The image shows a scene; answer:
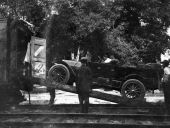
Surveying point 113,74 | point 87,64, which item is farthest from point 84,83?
point 113,74

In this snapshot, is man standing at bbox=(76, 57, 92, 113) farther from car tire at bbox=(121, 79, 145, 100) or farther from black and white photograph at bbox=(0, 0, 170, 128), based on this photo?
car tire at bbox=(121, 79, 145, 100)

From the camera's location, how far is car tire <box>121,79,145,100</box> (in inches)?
441

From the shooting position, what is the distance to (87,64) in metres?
11.5

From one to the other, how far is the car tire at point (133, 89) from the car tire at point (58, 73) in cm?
214

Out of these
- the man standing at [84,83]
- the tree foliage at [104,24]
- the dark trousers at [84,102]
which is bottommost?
the dark trousers at [84,102]

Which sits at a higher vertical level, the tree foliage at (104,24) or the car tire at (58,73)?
the tree foliage at (104,24)

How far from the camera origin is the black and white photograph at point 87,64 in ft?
27.6

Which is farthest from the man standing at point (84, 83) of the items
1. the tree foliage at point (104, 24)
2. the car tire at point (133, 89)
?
the tree foliage at point (104, 24)

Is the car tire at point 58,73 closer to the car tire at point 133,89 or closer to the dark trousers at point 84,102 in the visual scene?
the dark trousers at point 84,102

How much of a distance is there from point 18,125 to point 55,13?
16.3 meters

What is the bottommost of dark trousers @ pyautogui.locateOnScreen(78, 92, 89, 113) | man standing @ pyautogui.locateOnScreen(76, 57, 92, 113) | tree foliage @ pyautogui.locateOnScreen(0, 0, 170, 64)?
dark trousers @ pyautogui.locateOnScreen(78, 92, 89, 113)

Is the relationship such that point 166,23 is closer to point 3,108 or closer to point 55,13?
point 55,13

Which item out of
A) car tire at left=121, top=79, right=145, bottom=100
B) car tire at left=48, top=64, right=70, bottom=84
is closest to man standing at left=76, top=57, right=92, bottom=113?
car tire at left=48, top=64, right=70, bottom=84

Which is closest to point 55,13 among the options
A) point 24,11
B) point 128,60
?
point 24,11
